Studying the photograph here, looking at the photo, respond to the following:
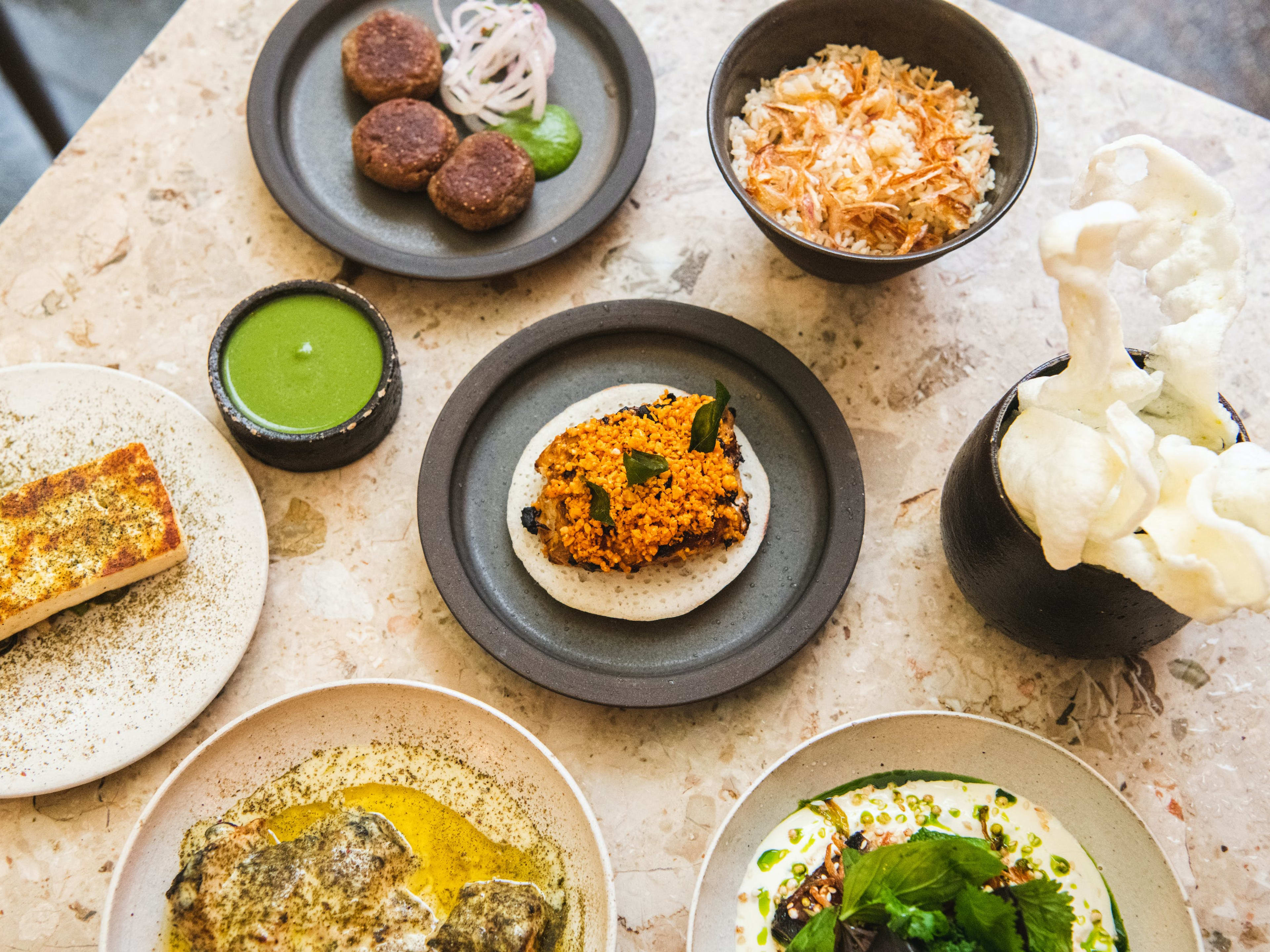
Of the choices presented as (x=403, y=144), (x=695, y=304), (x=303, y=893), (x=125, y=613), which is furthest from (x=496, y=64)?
(x=303, y=893)

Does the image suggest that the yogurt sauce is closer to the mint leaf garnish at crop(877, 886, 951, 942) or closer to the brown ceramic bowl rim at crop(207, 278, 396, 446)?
the mint leaf garnish at crop(877, 886, 951, 942)

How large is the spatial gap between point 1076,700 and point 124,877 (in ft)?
6.66

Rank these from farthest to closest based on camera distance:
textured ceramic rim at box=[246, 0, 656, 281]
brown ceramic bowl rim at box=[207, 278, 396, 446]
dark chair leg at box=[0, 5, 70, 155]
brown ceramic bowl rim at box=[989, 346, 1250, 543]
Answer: dark chair leg at box=[0, 5, 70, 155] < textured ceramic rim at box=[246, 0, 656, 281] < brown ceramic bowl rim at box=[207, 278, 396, 446] < brown ceramic bowl rim at box=[989, 346, 1250, 543]

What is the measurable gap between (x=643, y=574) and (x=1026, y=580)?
31.2 inches

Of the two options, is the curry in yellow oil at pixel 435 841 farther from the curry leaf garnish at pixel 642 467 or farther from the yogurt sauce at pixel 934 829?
the curry leaf garnish at pixel 642 467

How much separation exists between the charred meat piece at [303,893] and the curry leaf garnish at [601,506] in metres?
0.79

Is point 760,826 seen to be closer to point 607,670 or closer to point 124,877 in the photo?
point 607,670

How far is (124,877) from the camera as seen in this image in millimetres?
1741

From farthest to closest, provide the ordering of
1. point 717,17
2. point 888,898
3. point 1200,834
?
point 717,17
point 1200,834
point 888,898

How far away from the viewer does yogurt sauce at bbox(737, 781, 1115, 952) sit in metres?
1.75

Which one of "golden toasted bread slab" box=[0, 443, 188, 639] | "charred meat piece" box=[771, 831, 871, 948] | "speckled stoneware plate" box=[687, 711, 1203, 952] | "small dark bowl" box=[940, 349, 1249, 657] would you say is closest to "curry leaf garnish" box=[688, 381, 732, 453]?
"small dark bowl" box=[940, 349, 1249, 657]

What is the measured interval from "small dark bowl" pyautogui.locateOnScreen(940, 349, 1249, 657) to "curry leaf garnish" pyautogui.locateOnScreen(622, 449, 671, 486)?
2.02ft

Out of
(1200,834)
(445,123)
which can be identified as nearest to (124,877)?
(445,123)

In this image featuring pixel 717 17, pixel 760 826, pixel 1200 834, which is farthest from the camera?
pixel 717 17
